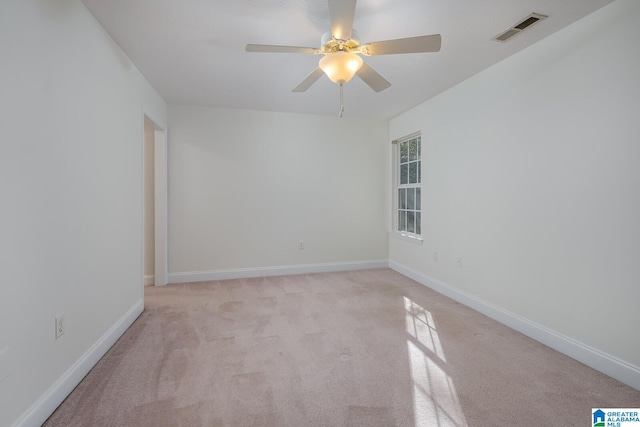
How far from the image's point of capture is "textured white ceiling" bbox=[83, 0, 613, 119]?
202cm

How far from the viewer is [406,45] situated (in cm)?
186

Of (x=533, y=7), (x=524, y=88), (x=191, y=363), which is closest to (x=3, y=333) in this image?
(x=191, y=363)

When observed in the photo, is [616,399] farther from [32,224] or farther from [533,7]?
[32,224]

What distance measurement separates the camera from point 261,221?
4.51 metres

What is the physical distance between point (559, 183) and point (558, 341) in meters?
1.21

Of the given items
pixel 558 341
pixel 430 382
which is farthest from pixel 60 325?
pixel 558 341

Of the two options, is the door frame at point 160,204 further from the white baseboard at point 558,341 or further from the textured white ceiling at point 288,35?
the white baseboard at point 558,341

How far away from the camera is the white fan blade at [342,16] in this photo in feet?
5.08

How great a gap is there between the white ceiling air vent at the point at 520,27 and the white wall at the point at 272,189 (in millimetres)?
2616

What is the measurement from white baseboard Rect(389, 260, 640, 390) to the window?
1147 millimetres

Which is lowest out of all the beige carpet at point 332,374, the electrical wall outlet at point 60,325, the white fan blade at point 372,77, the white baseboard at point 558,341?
the beige carpet at point 332,374

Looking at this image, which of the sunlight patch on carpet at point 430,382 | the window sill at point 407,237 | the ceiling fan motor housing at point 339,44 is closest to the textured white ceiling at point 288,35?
the ceiling fan motor housing at point 339,44
